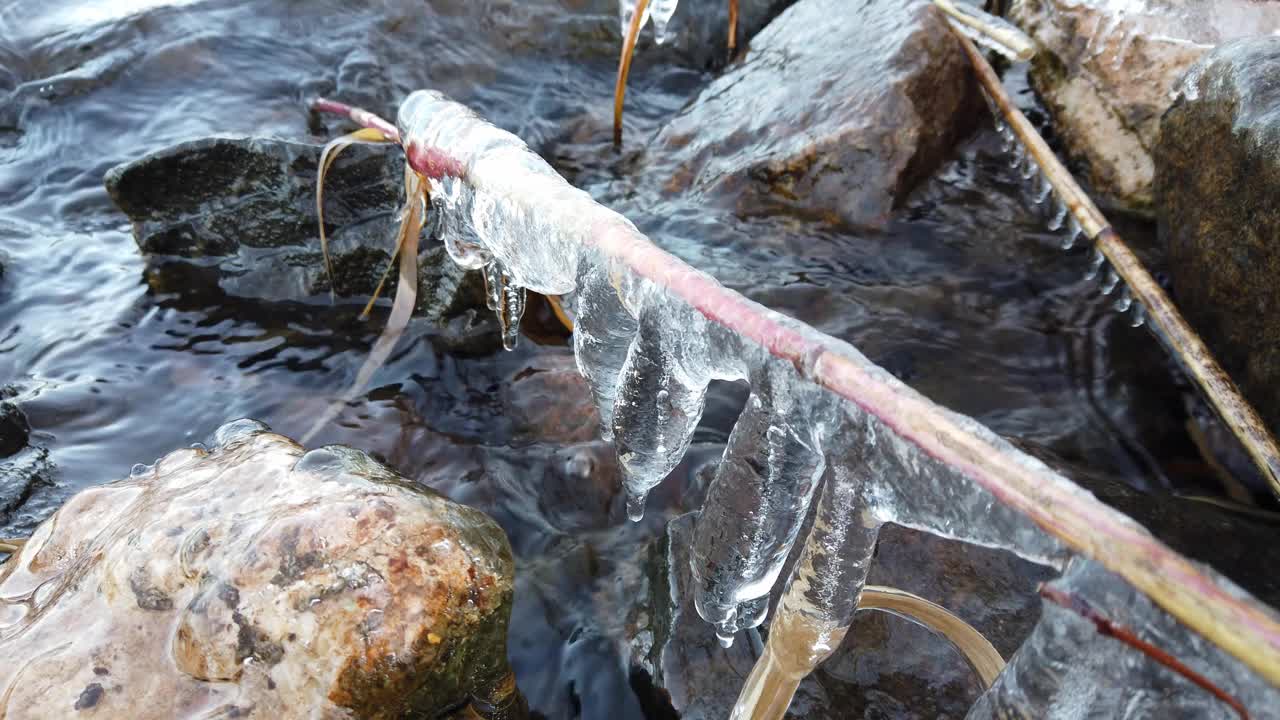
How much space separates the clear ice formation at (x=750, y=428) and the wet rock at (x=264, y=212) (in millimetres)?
1884

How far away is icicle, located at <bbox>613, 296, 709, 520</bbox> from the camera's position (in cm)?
148

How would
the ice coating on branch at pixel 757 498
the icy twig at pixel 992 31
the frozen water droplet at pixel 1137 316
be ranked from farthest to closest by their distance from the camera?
the icy twig at pixel 992 31 → the frozen water droplet at pixel 1137 316 → the ice coating on branch at pixel 757 498

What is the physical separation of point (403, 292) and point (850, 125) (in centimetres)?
227

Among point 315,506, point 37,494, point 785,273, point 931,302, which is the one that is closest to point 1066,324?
point 931,302

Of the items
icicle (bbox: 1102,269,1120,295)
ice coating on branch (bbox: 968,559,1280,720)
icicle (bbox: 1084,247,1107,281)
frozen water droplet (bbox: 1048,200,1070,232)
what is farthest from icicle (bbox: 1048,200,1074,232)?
ice coating on branch (bbox: 968,559,1280,720)

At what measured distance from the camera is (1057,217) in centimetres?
393

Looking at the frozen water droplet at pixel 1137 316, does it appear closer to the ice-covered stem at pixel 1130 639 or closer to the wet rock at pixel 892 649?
→ the wet rock at pixel 892 649

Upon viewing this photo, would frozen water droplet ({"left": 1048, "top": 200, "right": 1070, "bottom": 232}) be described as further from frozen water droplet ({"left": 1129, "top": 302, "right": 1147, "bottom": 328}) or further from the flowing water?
frozen water droplet ({"left": 1129, "top": 302, "right": 1147, "bottom": 328})

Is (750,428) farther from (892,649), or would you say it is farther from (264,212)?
(264,212)

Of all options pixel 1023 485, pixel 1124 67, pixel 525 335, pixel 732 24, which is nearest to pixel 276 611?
pixel 1023 485

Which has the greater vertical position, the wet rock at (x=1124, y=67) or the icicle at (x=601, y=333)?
the wet rock at (x=1124, y=67)

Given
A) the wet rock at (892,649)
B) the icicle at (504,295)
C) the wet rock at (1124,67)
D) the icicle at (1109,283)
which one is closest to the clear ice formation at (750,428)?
the wet rock at (892,649)

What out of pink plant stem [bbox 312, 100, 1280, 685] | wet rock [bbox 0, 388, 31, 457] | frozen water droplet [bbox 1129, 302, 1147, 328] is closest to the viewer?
pink plant stem [bbox 312, 100, 1280, 685]

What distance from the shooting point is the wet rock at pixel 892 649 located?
211cm
